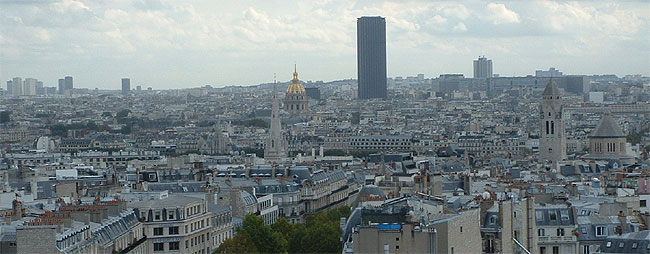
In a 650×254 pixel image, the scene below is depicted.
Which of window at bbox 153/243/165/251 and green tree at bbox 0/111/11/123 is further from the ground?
green tree at bbox 0/111/11/123

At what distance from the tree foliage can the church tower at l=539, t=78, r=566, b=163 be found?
37.7 meters

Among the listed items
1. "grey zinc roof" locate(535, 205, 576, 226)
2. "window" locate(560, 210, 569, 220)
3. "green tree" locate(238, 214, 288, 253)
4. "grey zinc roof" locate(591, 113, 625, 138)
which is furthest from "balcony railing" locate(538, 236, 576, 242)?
"grey zinc roof" locate(591, 113, 625, 138)

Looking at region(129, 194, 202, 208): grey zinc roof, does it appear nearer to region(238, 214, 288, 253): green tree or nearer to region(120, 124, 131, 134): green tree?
region(238, 214, 288, 253): green tree

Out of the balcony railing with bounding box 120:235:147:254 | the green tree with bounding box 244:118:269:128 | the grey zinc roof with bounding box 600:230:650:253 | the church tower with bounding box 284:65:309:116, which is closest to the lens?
the grey zinc roof with bounding box 600:230:650:253

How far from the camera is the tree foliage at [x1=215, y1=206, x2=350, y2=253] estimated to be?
3161 centimetres

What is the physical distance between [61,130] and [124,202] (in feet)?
403

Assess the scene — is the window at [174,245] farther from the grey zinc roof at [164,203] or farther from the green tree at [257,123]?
the green tree at [257,123]

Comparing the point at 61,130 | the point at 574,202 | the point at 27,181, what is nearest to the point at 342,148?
the point at 61,130

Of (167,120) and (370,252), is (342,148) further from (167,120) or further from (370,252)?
(370,252)

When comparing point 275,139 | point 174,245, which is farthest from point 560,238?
point 275,139

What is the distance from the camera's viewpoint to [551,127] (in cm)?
7275

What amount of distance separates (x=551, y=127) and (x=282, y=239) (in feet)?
135

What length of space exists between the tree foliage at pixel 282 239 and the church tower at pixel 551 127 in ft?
124

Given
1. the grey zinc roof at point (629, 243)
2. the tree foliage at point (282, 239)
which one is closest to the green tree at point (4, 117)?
the tree foliage at point (282, 239)
